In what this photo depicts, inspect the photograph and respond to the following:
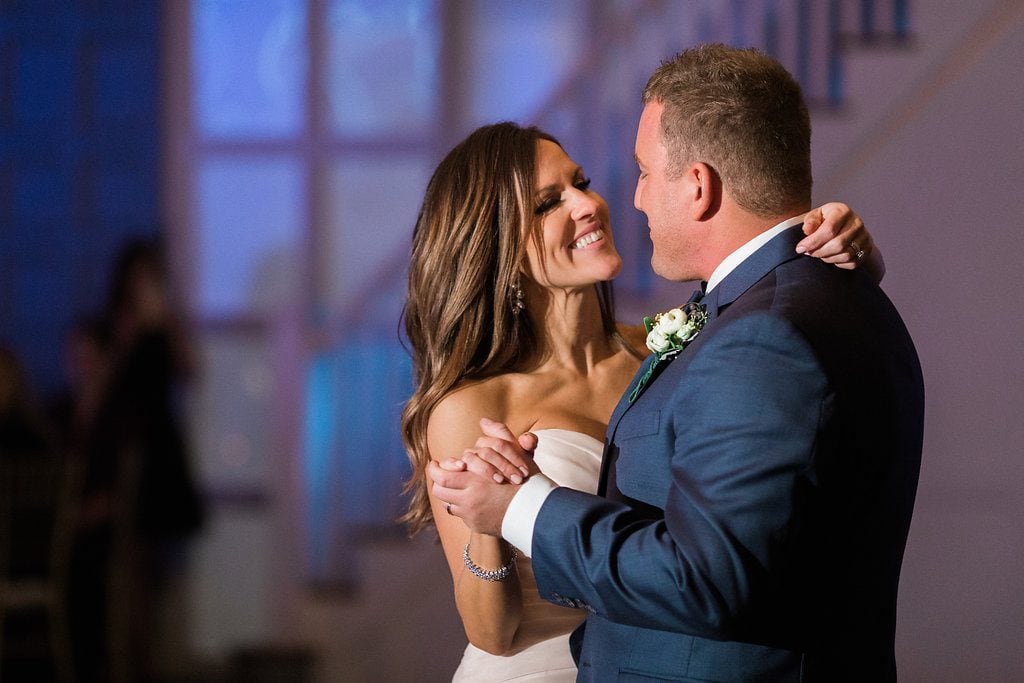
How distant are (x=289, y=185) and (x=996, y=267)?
139 inches

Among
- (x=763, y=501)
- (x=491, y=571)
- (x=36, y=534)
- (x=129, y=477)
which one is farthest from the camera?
(x=129, y=477)

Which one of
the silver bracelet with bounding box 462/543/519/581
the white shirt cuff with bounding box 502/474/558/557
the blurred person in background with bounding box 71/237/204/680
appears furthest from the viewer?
the blurred person in background with bounding box 71/237/204/680

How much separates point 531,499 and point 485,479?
0.26ft

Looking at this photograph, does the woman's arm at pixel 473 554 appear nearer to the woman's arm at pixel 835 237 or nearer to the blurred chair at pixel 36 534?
the woman's arm at pixel 835 237

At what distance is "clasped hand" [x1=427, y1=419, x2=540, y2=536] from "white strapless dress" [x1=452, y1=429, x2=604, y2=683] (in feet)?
1.99

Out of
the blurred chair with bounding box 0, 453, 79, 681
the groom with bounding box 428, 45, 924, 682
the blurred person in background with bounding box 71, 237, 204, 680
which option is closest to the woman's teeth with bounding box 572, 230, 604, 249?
the groom with bounding box 428, 45, 924, 682

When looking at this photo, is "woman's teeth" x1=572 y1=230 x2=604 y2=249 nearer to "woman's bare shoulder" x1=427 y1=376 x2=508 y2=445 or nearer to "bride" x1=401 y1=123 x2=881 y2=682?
"bride" x1=401 y1=123 x2=881 y2=682

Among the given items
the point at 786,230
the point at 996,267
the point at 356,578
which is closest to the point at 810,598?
the point at 786,230

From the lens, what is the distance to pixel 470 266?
7.47 feet

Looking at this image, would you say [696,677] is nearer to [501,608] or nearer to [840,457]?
[840,457]

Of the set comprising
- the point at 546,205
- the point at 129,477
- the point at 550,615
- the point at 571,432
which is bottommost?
the point at 129,477

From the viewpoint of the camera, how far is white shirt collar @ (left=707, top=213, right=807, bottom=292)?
1.57 meters

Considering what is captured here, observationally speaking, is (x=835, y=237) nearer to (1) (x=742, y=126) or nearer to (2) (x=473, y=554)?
(1) (x=742, y=126)

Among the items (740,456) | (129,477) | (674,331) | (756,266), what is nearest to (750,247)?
(756,266)
